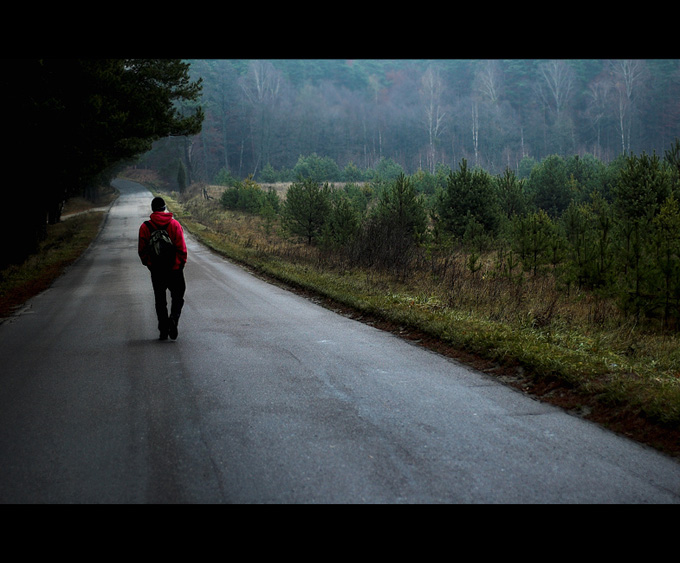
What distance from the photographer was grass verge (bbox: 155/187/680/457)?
4.64 metres

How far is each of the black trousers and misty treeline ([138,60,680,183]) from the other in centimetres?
7670

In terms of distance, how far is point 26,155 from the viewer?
63.3ft

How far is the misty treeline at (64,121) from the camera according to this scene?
1802 cm

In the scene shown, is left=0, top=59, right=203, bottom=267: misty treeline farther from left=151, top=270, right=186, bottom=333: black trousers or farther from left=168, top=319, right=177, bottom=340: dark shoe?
left=168, top=319, right=177, bottom=340: dark shoe

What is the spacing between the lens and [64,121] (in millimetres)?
18891

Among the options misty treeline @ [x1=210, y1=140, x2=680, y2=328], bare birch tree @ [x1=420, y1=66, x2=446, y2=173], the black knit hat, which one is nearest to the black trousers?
the black knit hat

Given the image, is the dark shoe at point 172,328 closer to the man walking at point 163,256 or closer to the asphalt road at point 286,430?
the man walking at point 163,256

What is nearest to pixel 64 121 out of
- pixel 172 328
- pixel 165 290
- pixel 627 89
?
pixel 165 290

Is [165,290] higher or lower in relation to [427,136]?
lower

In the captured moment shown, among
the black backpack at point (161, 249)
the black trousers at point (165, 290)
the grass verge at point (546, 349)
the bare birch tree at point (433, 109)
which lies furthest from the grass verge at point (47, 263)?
the bare birch tree at point (433, 109)

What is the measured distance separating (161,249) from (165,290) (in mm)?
624

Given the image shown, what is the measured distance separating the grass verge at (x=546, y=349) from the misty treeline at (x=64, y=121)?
37.6 ft

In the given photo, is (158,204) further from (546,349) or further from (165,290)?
(546,349)
